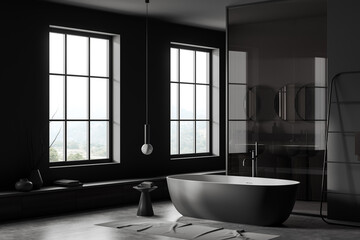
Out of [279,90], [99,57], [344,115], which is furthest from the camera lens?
[99,57]

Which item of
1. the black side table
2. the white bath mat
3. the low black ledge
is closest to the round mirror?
the white bath mat

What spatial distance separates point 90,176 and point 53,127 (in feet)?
2.96

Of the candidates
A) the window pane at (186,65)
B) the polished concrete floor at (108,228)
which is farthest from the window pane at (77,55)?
the polished concrete floor at (108,228)

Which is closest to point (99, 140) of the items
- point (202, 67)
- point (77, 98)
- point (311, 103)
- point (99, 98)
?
point (99, 98)

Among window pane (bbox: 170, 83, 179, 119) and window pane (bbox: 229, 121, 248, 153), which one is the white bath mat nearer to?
window pane (bbox: 229, 121, 248, 153)

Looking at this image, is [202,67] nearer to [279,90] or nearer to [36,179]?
[279,90]

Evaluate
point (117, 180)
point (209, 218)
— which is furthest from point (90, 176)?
point (209, 218)

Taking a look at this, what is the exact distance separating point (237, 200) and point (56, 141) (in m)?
2.78

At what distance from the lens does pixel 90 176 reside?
315 inches

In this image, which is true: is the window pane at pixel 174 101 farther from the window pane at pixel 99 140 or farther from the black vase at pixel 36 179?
the black vase at pixel 36 179

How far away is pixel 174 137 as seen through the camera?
30.6 ft

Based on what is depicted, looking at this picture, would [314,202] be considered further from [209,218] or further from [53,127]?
[53,127]

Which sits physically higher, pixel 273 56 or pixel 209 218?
pixel 273 56

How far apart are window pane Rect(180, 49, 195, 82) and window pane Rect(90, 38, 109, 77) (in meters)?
1.52
